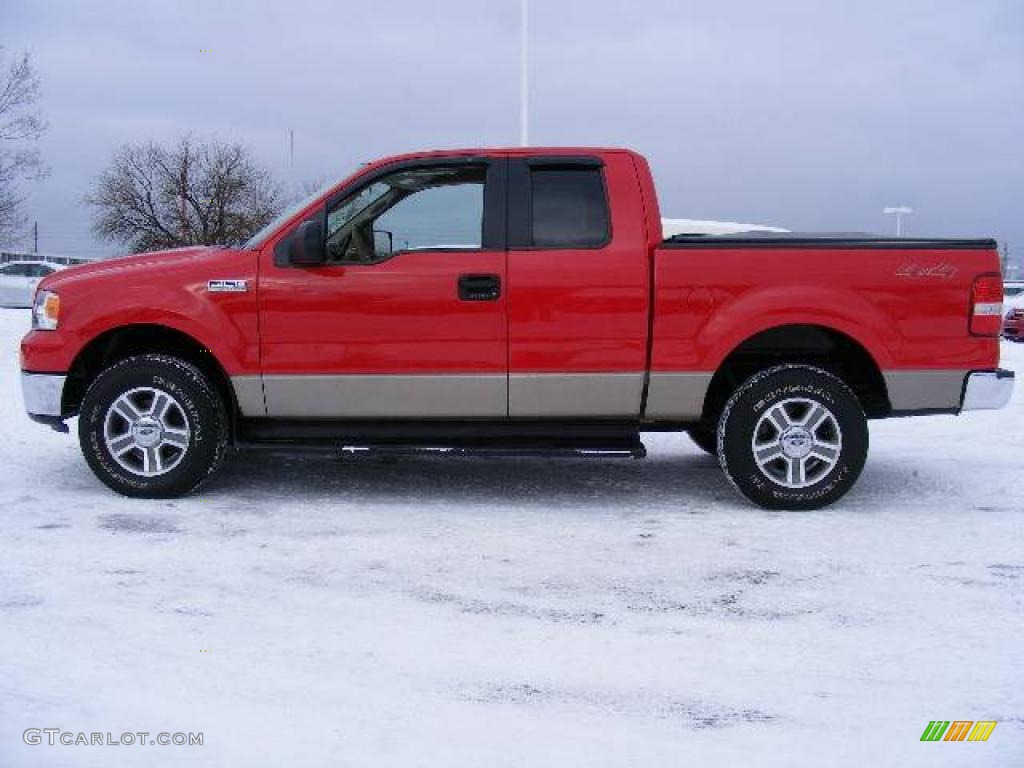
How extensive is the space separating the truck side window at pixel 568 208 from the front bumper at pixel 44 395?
2.86 metres

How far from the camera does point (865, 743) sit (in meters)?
2.66

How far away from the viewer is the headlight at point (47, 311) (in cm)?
546

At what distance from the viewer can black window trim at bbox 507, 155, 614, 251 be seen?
17.5 feet

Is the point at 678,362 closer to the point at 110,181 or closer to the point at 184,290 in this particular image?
the point at 184,290

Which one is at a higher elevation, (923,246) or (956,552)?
(923,246)

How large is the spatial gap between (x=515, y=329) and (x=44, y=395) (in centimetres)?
273

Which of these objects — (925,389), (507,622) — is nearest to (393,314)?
(507,622)

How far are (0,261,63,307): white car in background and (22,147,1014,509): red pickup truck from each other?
2583cm

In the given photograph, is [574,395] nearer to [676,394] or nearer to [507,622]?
[676,394]

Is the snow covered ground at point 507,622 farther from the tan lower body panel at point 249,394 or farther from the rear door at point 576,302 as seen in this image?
the rear door at point 576,302

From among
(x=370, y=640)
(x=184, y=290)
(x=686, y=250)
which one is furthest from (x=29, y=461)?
(x=686, y=250)

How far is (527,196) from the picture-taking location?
5418 millimetres

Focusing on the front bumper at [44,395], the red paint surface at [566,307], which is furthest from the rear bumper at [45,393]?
the red paint surface at [566,307]

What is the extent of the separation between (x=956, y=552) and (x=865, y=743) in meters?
2.25
